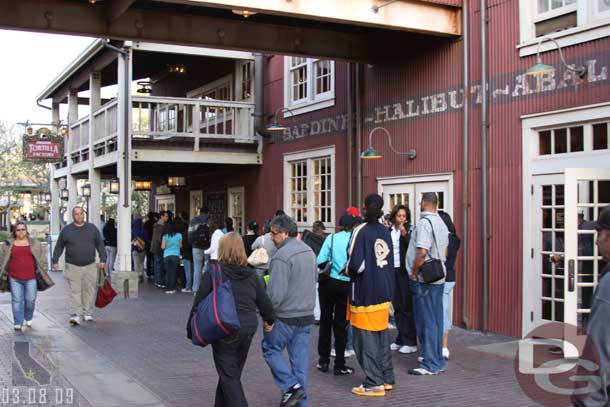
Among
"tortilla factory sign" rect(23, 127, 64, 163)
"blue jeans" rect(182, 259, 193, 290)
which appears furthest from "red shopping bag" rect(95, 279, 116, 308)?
"tortilla factory sign" rect(23, 127, 64, 163)

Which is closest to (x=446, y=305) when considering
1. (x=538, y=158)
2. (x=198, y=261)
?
(x=538, y=158)

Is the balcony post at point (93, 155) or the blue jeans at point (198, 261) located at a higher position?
the balcony post at point (93, 155)

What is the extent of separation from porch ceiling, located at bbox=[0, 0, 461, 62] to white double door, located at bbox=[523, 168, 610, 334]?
311 cm

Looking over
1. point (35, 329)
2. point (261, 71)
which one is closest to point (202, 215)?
point (261, 71)

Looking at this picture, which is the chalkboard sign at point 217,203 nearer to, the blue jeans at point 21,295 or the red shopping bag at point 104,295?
the red shopping bag at point 104,295

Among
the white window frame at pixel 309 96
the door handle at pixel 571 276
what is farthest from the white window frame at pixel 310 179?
the door handle at pixel 571 276

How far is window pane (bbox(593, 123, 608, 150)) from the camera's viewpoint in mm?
8977

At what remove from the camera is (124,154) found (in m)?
16.0

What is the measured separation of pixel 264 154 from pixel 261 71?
197 centimetres

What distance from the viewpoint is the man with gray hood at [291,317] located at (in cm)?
626

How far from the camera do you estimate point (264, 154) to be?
56.4 feet

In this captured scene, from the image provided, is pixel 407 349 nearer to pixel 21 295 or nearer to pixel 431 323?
pixel 431 323

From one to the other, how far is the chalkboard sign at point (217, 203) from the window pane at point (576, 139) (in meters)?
11.7

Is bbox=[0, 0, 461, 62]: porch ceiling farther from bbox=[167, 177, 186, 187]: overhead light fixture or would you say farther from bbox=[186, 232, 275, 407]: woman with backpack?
bbox=[167, 177, 186, 187]: overhead light fixture
